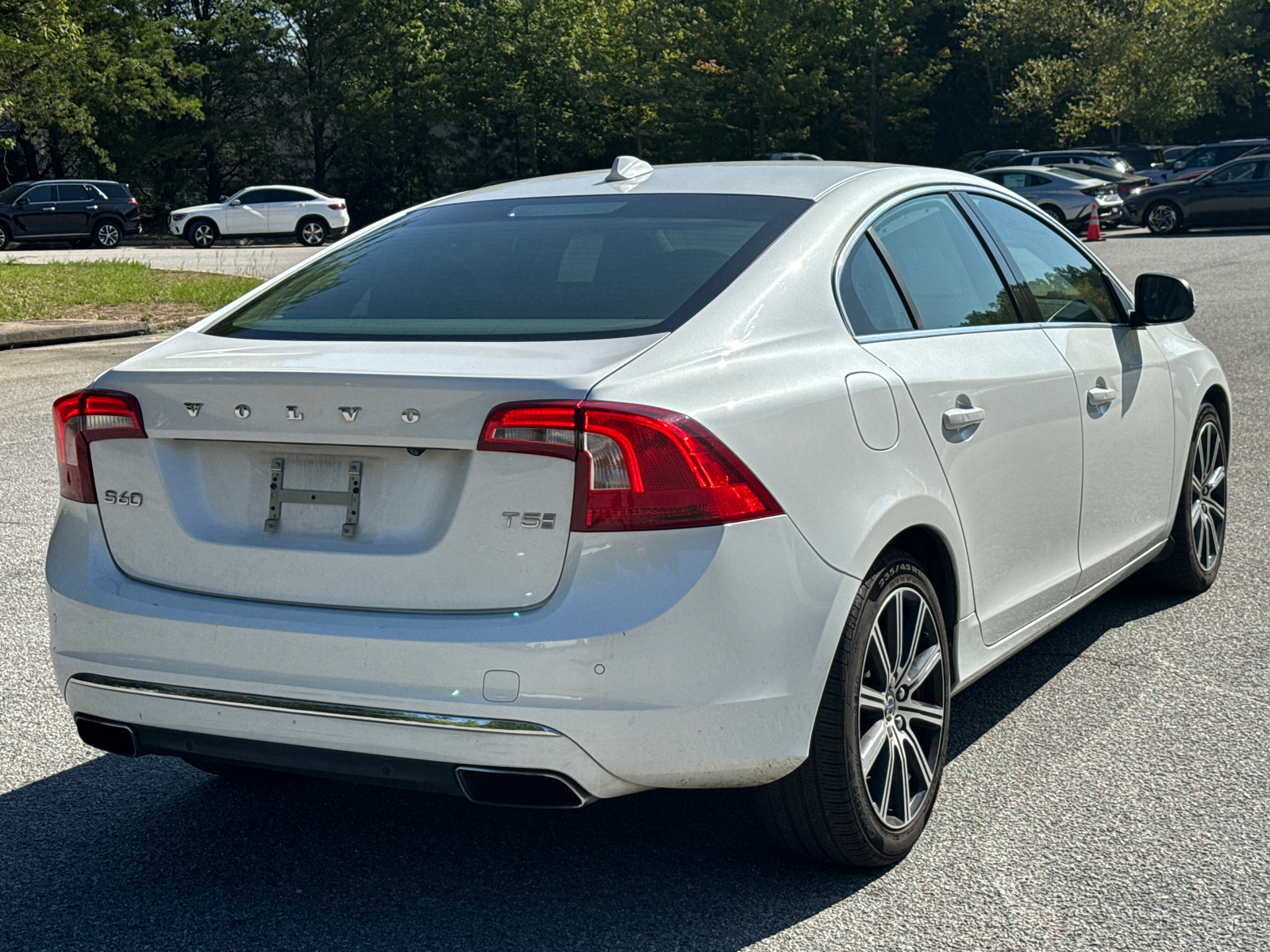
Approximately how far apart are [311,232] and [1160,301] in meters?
33.9

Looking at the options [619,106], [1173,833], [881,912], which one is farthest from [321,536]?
[619,106]

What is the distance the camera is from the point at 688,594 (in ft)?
9.20

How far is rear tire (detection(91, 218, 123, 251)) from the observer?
119 feet

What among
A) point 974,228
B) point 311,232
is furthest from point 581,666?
point 311,232

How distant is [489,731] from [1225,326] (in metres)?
13.2

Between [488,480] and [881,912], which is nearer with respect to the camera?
[488,480]

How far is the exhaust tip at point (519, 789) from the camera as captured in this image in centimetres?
286

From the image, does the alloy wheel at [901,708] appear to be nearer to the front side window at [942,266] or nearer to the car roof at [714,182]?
the front side window at [942,266]

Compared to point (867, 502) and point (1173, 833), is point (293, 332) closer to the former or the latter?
point (867, 502)

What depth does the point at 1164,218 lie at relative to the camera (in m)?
30.3

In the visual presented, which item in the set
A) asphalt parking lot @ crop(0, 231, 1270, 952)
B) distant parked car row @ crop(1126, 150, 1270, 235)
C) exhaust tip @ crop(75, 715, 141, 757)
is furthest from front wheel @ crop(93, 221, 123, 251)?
exhaust tip @ crop(75, 715, 141, 757)

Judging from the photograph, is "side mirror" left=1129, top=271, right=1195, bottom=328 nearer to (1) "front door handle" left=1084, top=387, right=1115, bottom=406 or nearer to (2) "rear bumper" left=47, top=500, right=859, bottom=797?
(1) "front door handle" left=1084, top=387, right=1115, bottom=406

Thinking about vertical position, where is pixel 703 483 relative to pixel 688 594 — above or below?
above

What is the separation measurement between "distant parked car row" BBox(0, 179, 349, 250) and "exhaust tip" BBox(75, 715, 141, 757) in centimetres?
3447
